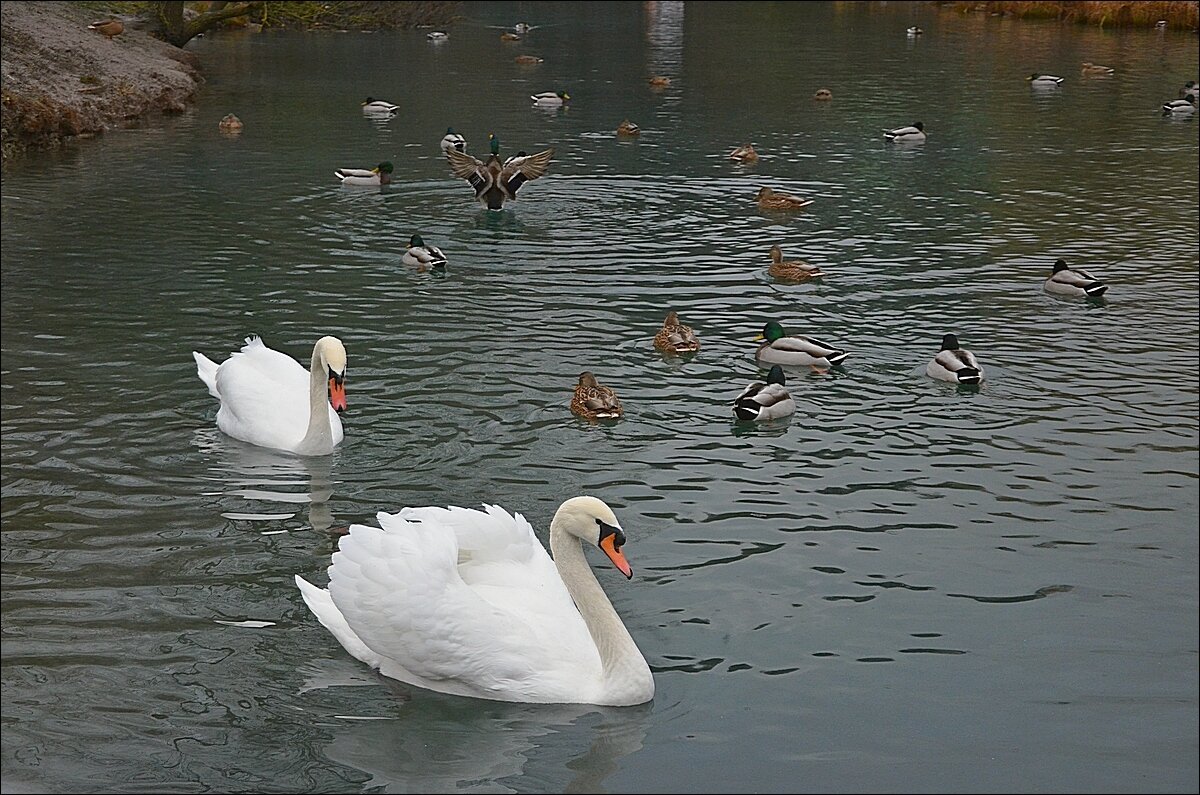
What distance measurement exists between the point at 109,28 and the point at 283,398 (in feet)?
102

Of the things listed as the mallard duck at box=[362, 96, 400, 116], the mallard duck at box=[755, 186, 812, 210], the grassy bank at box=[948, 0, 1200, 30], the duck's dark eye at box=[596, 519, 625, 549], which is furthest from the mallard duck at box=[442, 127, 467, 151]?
the grassy bank at box=[948, 0, 1200, 30]

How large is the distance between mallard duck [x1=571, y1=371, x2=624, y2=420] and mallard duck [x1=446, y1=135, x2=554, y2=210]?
35.2 ft

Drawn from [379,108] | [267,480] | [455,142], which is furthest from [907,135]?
[267,480]

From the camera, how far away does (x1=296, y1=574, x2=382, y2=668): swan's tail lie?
8.88m

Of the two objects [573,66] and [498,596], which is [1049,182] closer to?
[498,596]

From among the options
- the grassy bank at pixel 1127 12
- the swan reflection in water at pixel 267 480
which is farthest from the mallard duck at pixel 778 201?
the grassy bank at pixel 1127 12

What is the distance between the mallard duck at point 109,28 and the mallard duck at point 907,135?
21.9 meters

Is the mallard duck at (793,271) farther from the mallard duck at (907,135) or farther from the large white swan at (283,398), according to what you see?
the mallard duck at (907,135)

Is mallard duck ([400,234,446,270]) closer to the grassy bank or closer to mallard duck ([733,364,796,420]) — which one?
mallard duck ([733,364,796,420])

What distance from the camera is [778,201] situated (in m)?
23.8

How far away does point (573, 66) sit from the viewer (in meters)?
48.1

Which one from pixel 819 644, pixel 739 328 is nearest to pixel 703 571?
pixel 819 644

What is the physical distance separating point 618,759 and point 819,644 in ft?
6.20

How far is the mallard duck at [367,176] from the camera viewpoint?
25328 millimetres
